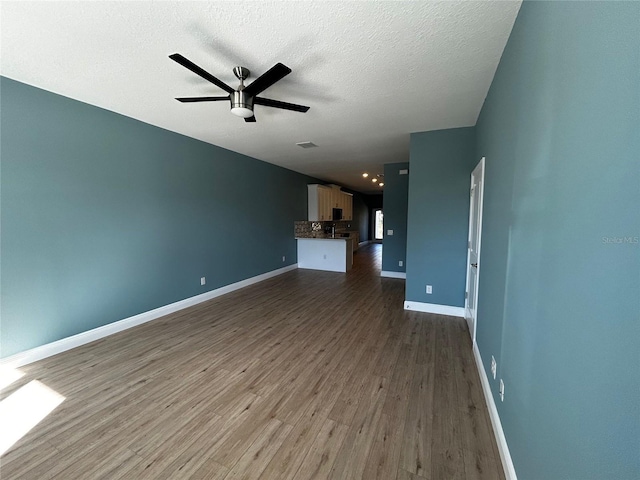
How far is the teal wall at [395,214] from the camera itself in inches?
232

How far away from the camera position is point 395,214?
601 cm

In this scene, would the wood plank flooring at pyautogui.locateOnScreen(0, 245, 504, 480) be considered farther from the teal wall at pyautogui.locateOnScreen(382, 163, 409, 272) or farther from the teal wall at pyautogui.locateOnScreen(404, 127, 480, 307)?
the teal wall at pyautogui.locateOnScreen(382, 163, 409, 272)

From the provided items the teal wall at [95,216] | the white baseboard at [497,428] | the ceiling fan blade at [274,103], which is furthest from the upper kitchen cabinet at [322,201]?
the white baseboard at [497,428]

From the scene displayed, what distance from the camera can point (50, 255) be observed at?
104 inches

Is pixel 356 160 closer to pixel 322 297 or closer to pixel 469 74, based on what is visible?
pixel 322 297

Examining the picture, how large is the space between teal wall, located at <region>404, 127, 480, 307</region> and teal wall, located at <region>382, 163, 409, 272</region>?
6.94ft

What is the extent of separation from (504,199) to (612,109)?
1.22 m

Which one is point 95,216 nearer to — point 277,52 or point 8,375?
point 8,375

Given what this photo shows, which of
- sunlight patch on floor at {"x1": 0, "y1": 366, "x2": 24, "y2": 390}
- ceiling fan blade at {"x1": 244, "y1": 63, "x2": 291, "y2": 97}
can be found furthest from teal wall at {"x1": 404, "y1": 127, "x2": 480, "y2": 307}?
sunlight patch on floor at {"x1": 0, "y1": 366, "x2": 24, "y2": 390}

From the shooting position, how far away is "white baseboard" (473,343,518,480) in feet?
4.53

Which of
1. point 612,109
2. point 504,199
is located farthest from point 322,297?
point 612,109

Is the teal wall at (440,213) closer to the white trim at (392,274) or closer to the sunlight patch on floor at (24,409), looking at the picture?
the white trim at (392,274)

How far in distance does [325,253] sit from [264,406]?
505 cm

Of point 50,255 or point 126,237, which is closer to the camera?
point 50,255
